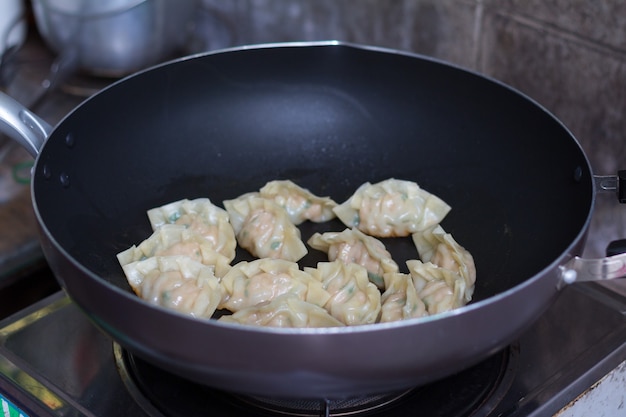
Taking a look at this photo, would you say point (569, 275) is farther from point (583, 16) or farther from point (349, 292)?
point (583, 16)

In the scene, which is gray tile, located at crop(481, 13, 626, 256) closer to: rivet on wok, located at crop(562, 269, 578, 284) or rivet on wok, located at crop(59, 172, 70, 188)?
rivet on wok, located at crop(562, 269, 578, 284)

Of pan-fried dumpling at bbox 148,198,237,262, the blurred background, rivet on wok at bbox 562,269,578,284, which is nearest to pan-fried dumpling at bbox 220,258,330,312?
pan-fried dumpling at bbox 148,198,237,262

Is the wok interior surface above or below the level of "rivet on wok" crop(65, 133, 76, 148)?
below

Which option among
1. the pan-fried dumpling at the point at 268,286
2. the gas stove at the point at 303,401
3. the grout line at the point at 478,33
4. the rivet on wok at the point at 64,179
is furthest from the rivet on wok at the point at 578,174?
the rivet on wok at the point at 64,179

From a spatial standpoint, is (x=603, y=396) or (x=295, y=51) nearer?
(x=603, y=396)

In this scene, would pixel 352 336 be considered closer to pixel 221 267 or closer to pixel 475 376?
pixel 475 376

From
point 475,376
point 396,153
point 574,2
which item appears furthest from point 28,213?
point 574,2

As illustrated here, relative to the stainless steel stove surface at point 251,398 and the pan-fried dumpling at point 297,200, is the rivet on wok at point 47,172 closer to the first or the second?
the stainless steel stove surface at point 251,398
